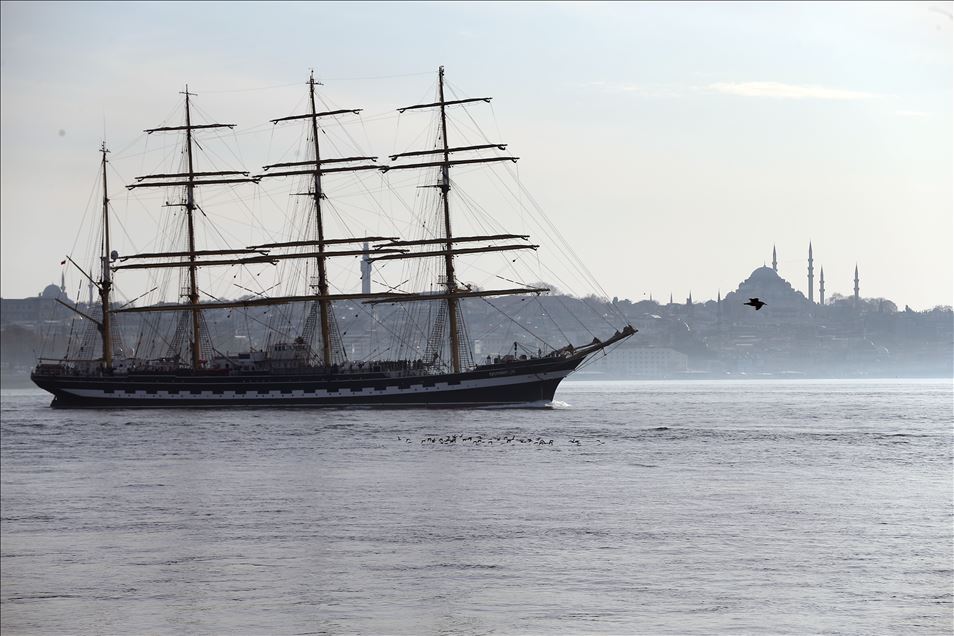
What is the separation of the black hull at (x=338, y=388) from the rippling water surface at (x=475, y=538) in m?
27.4

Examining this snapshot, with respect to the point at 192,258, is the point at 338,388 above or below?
below

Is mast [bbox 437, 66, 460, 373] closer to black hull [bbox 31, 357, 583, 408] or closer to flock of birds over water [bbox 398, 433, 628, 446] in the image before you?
black hull [bbox 31, 357, 583, 408]

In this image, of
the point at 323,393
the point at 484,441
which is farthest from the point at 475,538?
the point at 323,393

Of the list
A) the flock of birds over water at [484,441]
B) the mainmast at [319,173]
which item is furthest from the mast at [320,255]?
the flock of birds over water at [484,441]

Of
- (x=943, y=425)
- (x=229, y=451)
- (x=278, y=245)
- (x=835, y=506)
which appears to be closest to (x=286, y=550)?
(x=835, y=506)

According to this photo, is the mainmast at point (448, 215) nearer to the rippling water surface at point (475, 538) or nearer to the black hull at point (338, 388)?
the black hull at point (338, 388)

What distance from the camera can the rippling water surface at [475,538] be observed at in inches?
746

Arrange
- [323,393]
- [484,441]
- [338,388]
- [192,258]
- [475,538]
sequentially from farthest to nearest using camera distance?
[192,258]
[323,393]
[338,388]
[484,441]
[475,538]

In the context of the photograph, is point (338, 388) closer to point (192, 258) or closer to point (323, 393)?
point (323, 393)

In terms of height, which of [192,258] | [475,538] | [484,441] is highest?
[192,258]

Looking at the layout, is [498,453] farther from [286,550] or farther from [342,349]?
[342,349]

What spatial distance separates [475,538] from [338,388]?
56180 mm

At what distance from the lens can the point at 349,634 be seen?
17.7 meters

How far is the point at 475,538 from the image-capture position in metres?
25.4
